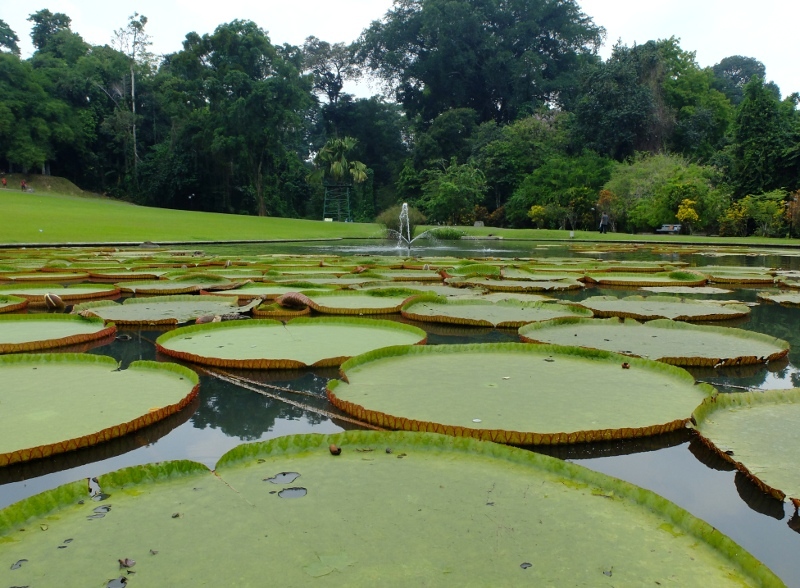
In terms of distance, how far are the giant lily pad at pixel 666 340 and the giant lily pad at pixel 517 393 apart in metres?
0.44

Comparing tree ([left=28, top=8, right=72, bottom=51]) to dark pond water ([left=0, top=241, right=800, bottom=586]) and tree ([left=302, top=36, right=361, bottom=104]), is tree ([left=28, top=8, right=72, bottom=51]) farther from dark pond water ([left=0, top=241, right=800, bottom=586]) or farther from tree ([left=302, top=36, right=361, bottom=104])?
dark pond water ([left=0, top=241, right=800, bottom=586])

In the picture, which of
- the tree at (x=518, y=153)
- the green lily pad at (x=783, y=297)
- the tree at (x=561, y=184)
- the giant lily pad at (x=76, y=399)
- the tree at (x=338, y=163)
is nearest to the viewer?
the giant lily pad at (x=76, y=399)

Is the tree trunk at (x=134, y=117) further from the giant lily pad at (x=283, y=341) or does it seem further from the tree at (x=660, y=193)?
the giant lily pad at (x=283, y=341)

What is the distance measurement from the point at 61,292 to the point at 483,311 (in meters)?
4.07

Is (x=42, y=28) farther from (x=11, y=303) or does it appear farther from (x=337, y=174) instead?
(x=11, y=303)

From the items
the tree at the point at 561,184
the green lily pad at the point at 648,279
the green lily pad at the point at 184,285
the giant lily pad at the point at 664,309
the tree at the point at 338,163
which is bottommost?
the green lily pad at the point at 184,285

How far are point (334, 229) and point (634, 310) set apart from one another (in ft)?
78.4

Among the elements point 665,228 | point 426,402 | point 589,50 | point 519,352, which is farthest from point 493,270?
point 589,50

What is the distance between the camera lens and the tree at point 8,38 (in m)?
48.9

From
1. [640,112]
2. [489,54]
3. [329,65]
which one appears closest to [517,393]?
[640,112]

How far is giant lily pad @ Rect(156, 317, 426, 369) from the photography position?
317 cm

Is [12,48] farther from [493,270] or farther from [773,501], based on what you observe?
[773,501]

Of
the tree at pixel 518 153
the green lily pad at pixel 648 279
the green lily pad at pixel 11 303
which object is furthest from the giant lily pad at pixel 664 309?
the tree at pixel 518 153

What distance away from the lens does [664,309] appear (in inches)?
188
